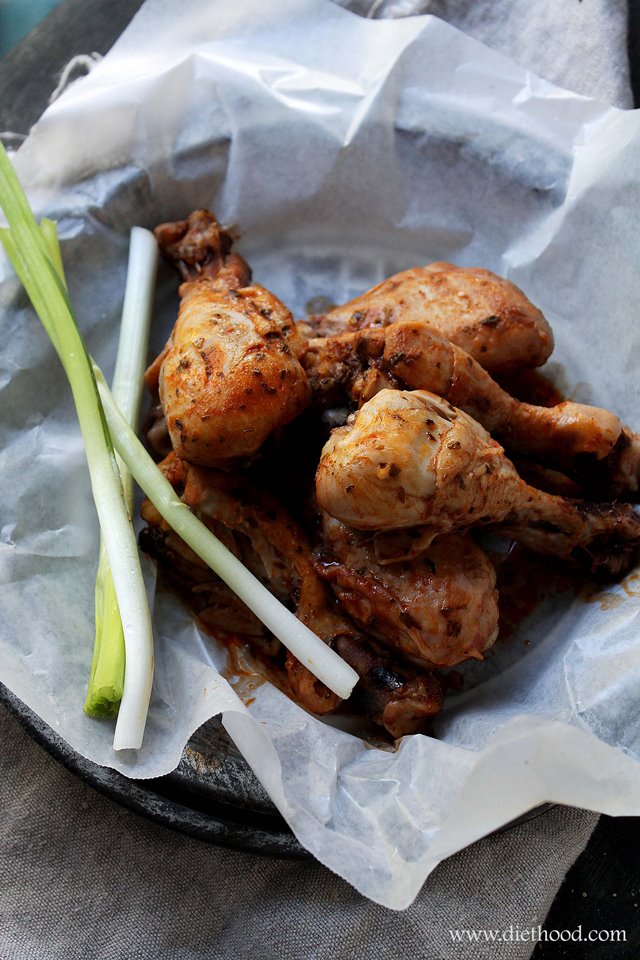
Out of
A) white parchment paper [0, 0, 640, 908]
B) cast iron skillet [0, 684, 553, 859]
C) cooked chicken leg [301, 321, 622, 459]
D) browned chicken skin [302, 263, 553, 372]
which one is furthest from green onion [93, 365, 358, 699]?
browned chicken skin [302, 263, 553, 372]

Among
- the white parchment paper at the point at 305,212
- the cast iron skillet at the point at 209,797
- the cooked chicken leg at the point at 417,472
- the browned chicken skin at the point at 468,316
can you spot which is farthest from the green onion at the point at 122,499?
the browned chicken skin at the point at 468,316

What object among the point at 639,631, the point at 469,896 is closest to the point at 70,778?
the point at 469,896

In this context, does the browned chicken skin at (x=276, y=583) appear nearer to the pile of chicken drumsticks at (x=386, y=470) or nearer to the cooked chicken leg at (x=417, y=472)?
the pile of chicken drumsticks at (x=386, y=470)

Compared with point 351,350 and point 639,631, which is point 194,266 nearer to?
point 351,350

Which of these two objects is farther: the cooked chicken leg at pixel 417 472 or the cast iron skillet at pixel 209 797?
the cast iron skillet at pixel 209 797

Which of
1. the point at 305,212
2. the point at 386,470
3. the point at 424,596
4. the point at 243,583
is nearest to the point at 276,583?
the point at 243,583
